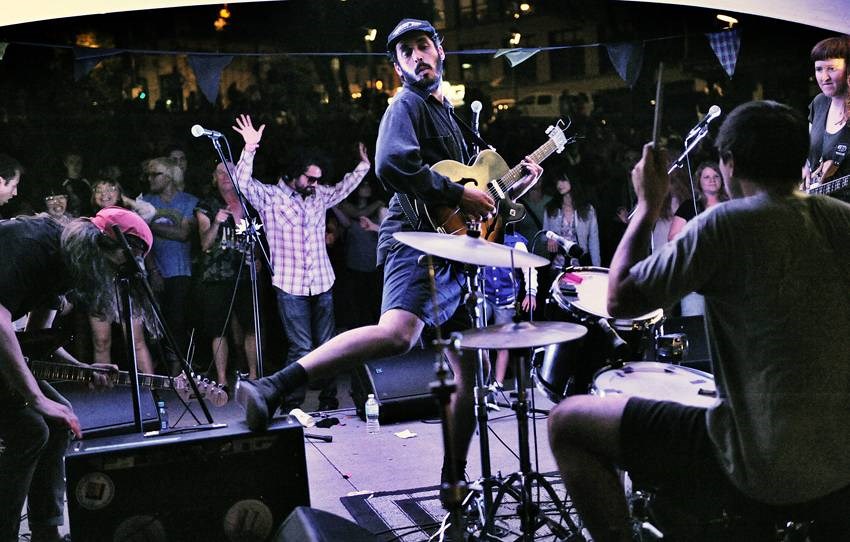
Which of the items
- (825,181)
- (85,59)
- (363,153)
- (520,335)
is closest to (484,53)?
(363,153)

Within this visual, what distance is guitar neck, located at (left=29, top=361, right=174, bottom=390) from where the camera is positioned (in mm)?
3980

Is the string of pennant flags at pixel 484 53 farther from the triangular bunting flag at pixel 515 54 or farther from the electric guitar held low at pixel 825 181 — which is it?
the electric guitar held low at pixel 825 181

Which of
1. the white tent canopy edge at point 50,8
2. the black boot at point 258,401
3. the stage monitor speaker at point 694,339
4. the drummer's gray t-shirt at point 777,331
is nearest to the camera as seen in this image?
the drummer's gray t-shirt at point 777,331

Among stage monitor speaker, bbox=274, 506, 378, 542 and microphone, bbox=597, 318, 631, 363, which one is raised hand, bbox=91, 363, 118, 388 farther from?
microphone, bbox=597, 318, 631, 363

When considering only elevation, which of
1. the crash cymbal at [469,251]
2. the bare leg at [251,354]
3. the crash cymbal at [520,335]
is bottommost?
the bare leg at [251,354]

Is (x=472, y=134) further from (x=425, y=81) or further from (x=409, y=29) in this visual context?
(x=409, y=29)

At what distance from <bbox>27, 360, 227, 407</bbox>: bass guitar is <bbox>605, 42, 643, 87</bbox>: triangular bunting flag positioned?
5449 millimetres

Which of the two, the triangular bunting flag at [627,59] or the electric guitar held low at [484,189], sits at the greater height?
the triangular bunting flag at [627,59]

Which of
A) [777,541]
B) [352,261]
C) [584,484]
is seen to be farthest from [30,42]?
[777,541]

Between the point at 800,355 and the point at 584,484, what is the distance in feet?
2.26

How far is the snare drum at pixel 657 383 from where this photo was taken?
111 inches

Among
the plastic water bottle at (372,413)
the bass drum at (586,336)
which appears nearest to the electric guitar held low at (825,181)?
the bass drum at (586,336)

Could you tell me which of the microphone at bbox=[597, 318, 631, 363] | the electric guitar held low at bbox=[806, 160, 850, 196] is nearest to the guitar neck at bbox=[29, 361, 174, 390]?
the microphone at bbox=[597, 318, 631, 363]

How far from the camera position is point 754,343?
2.18 metres
